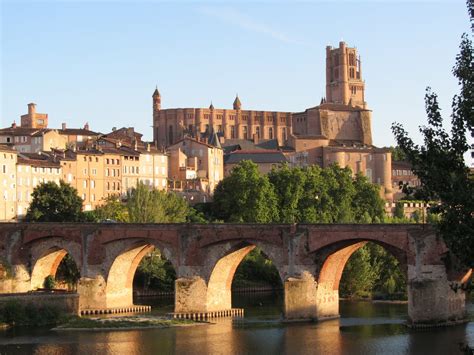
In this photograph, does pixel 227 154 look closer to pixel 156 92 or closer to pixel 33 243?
pixel 156 92

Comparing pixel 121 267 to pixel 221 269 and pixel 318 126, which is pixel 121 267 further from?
pixel 318 126

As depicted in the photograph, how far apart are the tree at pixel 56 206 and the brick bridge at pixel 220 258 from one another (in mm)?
15379

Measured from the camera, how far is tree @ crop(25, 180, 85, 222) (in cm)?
7981

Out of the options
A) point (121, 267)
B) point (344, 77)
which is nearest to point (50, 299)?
point (121, 267)

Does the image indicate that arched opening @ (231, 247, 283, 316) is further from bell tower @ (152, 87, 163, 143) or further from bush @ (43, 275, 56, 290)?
bell tower @ (152, 87, 163, 143)

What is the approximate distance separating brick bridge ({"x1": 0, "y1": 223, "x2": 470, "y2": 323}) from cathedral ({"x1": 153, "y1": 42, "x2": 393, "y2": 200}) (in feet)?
210

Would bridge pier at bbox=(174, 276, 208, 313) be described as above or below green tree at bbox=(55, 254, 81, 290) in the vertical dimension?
below

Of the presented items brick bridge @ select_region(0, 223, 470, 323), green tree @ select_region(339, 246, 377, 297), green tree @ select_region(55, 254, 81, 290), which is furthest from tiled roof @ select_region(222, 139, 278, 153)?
brick bridge @ select_region(0, 223, 470, 323)

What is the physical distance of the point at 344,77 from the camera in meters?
165

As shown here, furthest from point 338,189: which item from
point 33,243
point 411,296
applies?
point 411,296

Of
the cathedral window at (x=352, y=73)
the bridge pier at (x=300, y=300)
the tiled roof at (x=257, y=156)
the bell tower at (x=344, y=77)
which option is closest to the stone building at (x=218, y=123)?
the bell tower at (x=344, y=77)

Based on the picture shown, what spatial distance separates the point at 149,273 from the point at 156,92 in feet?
286

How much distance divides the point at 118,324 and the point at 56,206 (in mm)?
29746

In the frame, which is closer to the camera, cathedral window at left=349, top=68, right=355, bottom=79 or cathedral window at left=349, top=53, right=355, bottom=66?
cathedral window at left=349, top=68, right=355, bottom=79
